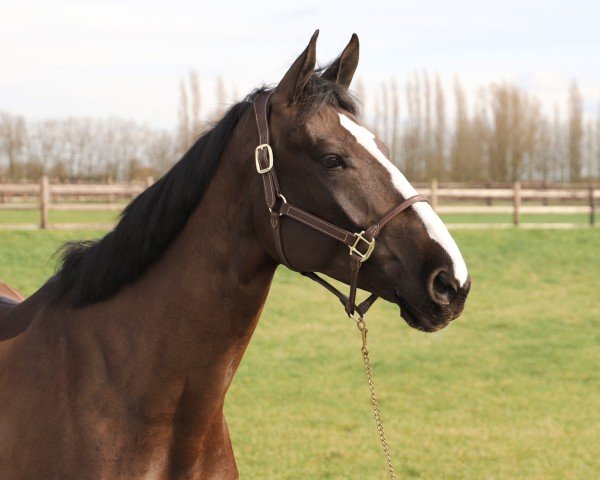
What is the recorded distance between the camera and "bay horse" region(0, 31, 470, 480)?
2.50m

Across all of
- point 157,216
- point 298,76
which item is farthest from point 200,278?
point 298,76

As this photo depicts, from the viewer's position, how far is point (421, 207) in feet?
7.98

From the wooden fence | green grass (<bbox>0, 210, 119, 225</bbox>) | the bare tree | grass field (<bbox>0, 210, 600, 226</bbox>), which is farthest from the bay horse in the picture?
the bare tree

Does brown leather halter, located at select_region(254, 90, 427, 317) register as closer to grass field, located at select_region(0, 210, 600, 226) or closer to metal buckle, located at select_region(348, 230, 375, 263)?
metal buckle, located at select_region(348, 230, 375, 263)

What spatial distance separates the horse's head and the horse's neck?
0.46ft

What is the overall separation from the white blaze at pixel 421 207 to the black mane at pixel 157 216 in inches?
5.5

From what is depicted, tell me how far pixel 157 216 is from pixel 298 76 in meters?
0.68

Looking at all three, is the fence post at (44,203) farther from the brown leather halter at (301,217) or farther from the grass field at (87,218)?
the brown leather halter at (301,217)

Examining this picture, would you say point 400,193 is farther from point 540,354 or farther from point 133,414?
point 540,354

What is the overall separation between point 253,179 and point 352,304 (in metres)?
0.52

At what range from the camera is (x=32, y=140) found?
5353cm

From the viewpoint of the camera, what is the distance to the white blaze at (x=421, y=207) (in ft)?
7.69

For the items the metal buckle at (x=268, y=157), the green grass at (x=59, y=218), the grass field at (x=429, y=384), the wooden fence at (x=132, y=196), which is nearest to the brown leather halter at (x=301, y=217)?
the metal buckle at (x=268, y=157)

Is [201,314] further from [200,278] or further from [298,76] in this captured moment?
[298,76]
